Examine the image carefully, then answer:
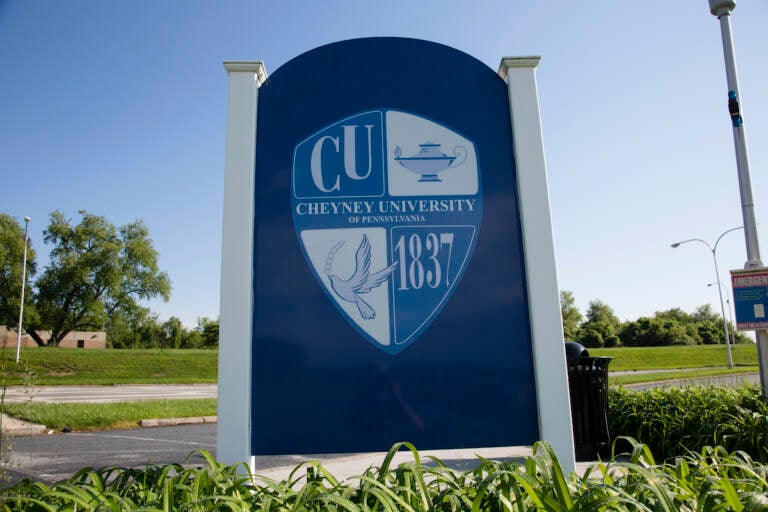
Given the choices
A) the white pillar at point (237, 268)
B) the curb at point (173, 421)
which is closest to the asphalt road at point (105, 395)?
the curb at point (173, 421)

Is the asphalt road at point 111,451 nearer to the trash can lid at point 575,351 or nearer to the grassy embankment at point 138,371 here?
the grassy embankment at point 138,371

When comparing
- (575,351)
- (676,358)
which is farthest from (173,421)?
(676,358)

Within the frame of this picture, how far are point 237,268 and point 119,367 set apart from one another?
28719 millimetres

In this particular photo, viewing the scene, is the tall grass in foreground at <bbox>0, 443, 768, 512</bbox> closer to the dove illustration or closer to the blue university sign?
the blue university sign

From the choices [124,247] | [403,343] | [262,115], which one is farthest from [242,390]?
[124,247]

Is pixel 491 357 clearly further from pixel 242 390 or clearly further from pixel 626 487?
pixel 242 390

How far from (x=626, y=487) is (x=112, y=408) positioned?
493 inches

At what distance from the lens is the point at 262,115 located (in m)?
3.44

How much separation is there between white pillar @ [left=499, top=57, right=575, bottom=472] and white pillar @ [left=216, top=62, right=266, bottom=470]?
5.48ft

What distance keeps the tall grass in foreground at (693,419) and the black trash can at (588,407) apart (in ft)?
2.72

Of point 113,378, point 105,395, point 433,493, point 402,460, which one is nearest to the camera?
point 433,493

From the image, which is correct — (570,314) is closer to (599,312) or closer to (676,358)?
(599,312)

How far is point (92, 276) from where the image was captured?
167 feet

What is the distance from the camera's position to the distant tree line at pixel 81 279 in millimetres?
48909
